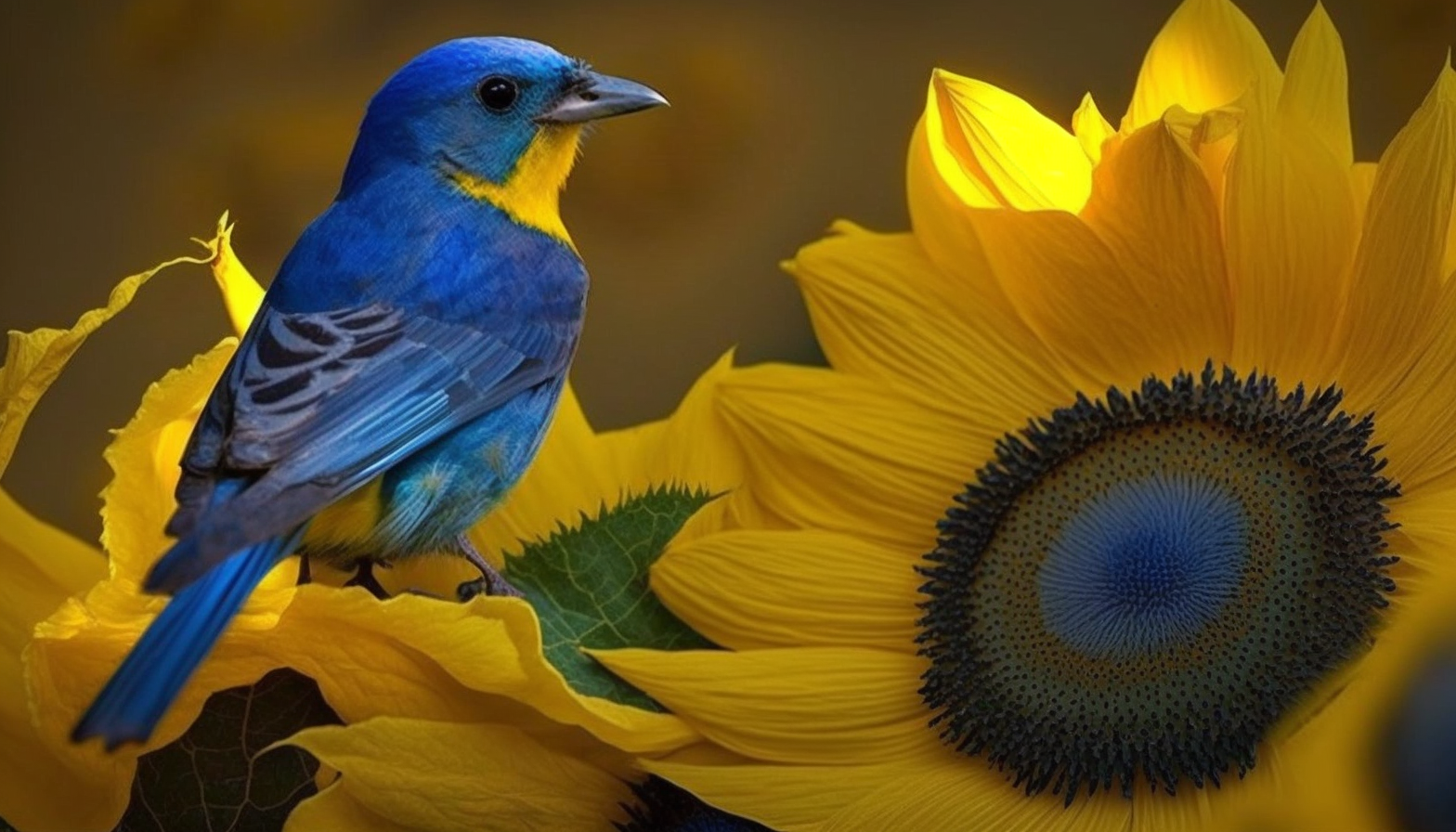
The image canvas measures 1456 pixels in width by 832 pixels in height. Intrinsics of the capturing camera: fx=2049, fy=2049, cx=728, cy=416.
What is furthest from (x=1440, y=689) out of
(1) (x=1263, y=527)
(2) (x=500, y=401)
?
(2) (x=500, y=401)

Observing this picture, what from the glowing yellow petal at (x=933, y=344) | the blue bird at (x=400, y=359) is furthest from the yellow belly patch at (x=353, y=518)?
the glowing yellow petal at (x=933, y=344)

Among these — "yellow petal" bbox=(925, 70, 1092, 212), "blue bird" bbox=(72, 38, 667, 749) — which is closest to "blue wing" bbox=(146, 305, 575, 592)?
"blue bird" bbox=(72, 38, 667, 749)

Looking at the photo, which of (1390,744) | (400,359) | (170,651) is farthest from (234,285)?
(1390,744)

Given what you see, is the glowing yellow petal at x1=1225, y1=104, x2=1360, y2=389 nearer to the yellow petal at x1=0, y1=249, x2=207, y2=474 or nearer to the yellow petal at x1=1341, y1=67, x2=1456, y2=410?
the yellow petal at x1=1341, y1=67, x2=1456, y2=410

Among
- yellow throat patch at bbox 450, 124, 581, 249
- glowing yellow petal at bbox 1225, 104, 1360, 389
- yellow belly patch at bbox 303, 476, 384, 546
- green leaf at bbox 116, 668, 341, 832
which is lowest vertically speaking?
green leaf at bbox 116, 668, 341, 832

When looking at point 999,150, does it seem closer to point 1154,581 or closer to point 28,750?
point 1154,581
